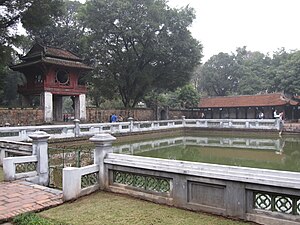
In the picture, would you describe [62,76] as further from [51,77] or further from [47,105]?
[47,105]

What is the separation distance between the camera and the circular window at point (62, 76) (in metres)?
26.0

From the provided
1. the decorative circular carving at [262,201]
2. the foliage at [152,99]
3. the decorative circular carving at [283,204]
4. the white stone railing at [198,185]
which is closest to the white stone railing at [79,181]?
the white stone railing at [198,185]

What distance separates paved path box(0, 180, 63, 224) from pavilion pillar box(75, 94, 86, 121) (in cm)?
2014

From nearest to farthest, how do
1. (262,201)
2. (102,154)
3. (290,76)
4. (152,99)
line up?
(262,201) < (102,154) < (290,76) < (152,99)

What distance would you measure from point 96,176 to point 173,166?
183cm

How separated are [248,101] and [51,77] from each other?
69.8 feet

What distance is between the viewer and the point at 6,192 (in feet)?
19.0

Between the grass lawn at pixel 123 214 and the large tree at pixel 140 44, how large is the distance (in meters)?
22.3

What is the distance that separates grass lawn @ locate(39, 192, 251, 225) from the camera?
4228 mm

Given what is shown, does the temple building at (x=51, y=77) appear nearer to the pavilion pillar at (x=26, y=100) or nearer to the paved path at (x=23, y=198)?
the pavilion pillar at (x=26, y=100)

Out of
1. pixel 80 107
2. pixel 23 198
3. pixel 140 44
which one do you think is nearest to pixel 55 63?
pixel 80 107

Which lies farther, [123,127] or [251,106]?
[251,106]

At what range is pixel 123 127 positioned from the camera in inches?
850

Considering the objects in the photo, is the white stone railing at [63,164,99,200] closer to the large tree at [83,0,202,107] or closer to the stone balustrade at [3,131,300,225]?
the stone balustrade at [3,131,300,225]
